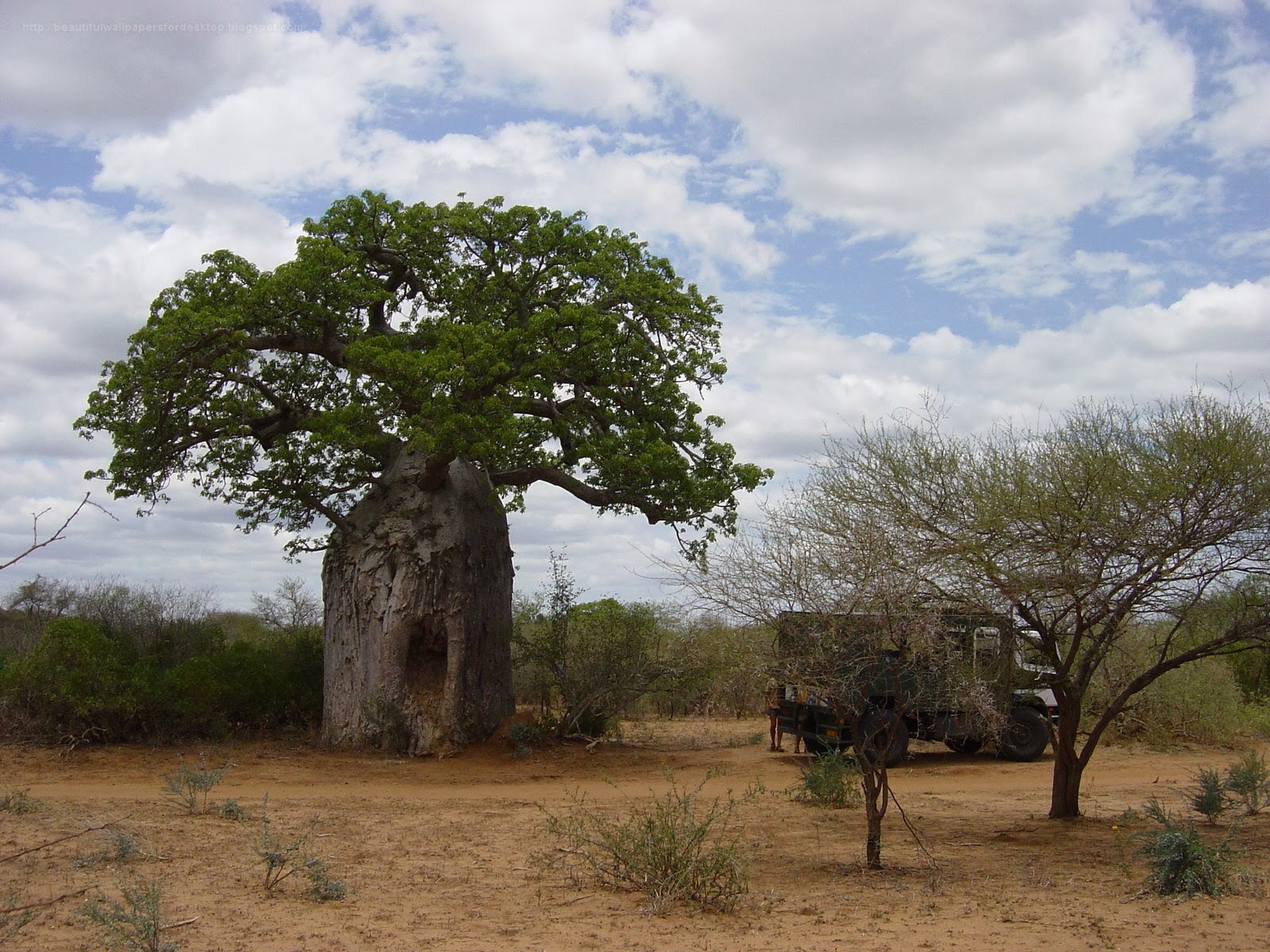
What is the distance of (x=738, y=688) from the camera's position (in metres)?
8.56

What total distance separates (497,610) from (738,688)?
859cm

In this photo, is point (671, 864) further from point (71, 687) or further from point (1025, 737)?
point (71, 687)

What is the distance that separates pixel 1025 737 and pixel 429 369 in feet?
33.0

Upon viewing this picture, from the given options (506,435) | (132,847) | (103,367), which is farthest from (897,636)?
(103,367)

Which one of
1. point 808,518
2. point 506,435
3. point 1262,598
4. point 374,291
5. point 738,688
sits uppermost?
point 374,291

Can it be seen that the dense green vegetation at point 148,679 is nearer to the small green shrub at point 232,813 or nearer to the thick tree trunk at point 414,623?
the thick tree trunk at point 414,623

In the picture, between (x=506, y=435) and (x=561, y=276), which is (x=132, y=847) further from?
(x=561, y=276)

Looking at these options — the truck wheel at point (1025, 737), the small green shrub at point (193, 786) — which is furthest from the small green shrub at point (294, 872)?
the truck wheel at point (1025, 737)

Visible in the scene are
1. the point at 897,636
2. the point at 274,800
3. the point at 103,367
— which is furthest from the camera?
the point at 103,367

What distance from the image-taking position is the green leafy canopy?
14.5 meters

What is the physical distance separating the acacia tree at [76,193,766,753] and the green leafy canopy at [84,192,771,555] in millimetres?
36

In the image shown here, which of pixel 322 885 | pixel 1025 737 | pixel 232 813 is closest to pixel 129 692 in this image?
pixel 232 813

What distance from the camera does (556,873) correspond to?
26.3ft

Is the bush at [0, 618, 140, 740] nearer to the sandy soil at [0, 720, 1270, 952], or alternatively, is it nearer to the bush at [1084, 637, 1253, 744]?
the sandy soil at [0, 720, 1270, 952]
